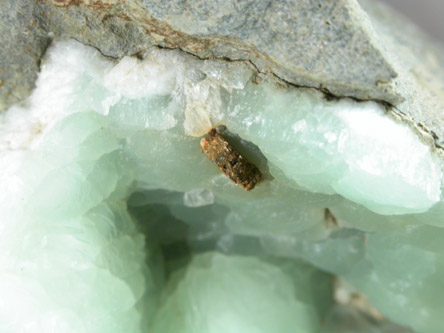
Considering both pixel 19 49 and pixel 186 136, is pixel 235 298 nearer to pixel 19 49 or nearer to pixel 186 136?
pixel 186 136

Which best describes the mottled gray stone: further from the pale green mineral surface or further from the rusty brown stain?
the rusty brown stain

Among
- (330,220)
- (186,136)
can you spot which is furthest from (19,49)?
(330,220)

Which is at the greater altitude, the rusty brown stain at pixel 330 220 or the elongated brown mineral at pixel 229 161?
the elongated brown mineral at pixel 229 161

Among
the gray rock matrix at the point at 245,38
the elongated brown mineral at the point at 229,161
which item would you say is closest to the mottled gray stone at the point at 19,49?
the gray rock matrix at the point at 245,38

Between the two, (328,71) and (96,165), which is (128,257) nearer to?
(96,165)

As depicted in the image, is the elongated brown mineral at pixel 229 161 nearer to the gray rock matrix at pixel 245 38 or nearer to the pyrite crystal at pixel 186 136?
the pyrite crystal at pixel 186 136

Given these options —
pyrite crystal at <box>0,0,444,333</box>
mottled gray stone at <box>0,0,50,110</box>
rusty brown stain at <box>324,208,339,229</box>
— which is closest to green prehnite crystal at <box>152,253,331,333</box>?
pyrite crystal at <box>0,0,444,333</box>
